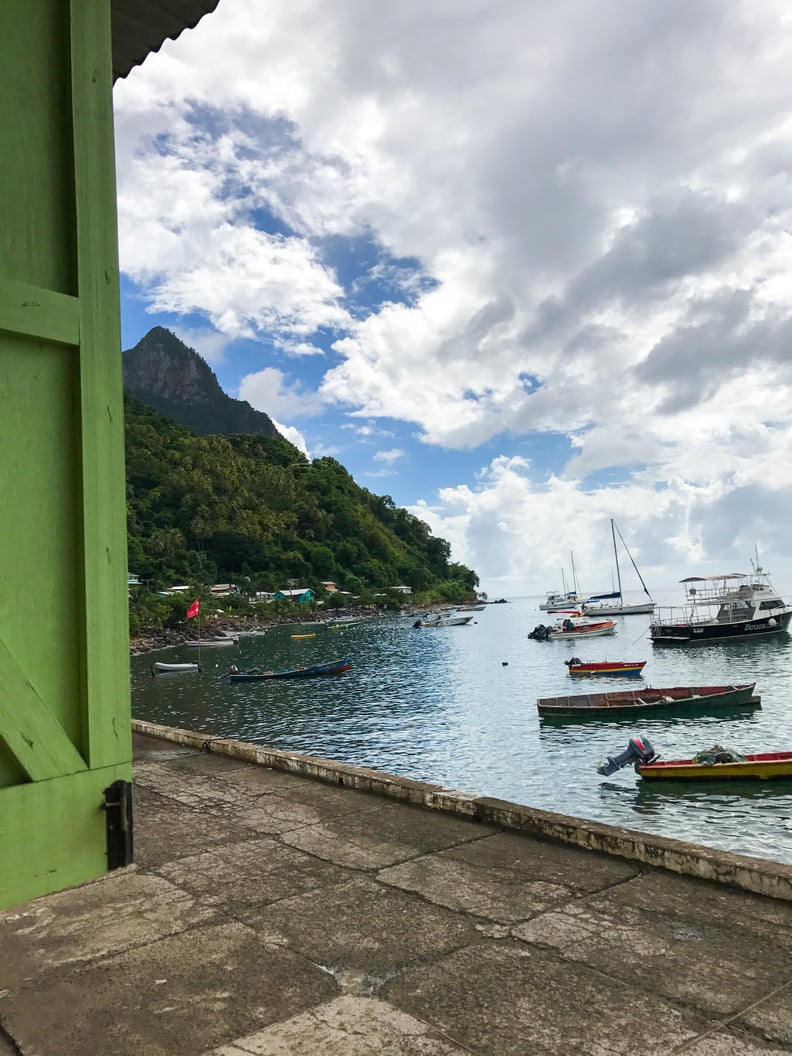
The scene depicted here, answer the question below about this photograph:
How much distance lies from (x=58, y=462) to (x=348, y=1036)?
8.79ft

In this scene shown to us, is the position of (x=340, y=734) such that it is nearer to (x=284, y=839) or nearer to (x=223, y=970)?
(x=284, y=839)

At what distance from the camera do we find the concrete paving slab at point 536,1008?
9.09 ft

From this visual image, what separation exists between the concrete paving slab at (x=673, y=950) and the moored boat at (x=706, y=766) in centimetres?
1124

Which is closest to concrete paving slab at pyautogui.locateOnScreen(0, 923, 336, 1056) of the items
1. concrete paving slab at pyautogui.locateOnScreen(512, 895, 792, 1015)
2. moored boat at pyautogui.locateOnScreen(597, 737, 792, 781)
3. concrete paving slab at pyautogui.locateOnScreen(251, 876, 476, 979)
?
concrete paving slab at pyautogui.locateOnScreen(251, 876, 476, 979)

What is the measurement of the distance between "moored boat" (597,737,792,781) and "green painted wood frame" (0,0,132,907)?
14.6 meters

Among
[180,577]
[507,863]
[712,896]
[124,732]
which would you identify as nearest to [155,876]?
[507,863]

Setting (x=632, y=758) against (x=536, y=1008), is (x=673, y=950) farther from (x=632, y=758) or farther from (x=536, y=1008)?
(x=632, y=758)

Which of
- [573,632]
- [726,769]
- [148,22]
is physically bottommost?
[726,769]

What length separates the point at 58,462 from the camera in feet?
4.28

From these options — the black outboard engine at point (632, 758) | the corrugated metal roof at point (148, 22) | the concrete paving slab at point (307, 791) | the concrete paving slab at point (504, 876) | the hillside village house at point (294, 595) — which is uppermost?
the hillside village house at point (294, 595)

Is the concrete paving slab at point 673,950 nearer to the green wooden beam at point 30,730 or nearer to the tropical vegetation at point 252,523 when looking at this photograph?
the green wooden beam at point 30,730

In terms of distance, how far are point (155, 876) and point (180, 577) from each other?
316 feet

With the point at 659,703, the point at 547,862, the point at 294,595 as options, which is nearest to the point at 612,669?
the point at 659,703

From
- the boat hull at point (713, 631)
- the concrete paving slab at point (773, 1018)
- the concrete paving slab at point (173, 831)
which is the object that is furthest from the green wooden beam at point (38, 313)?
the boat hull at point (713, 631)
